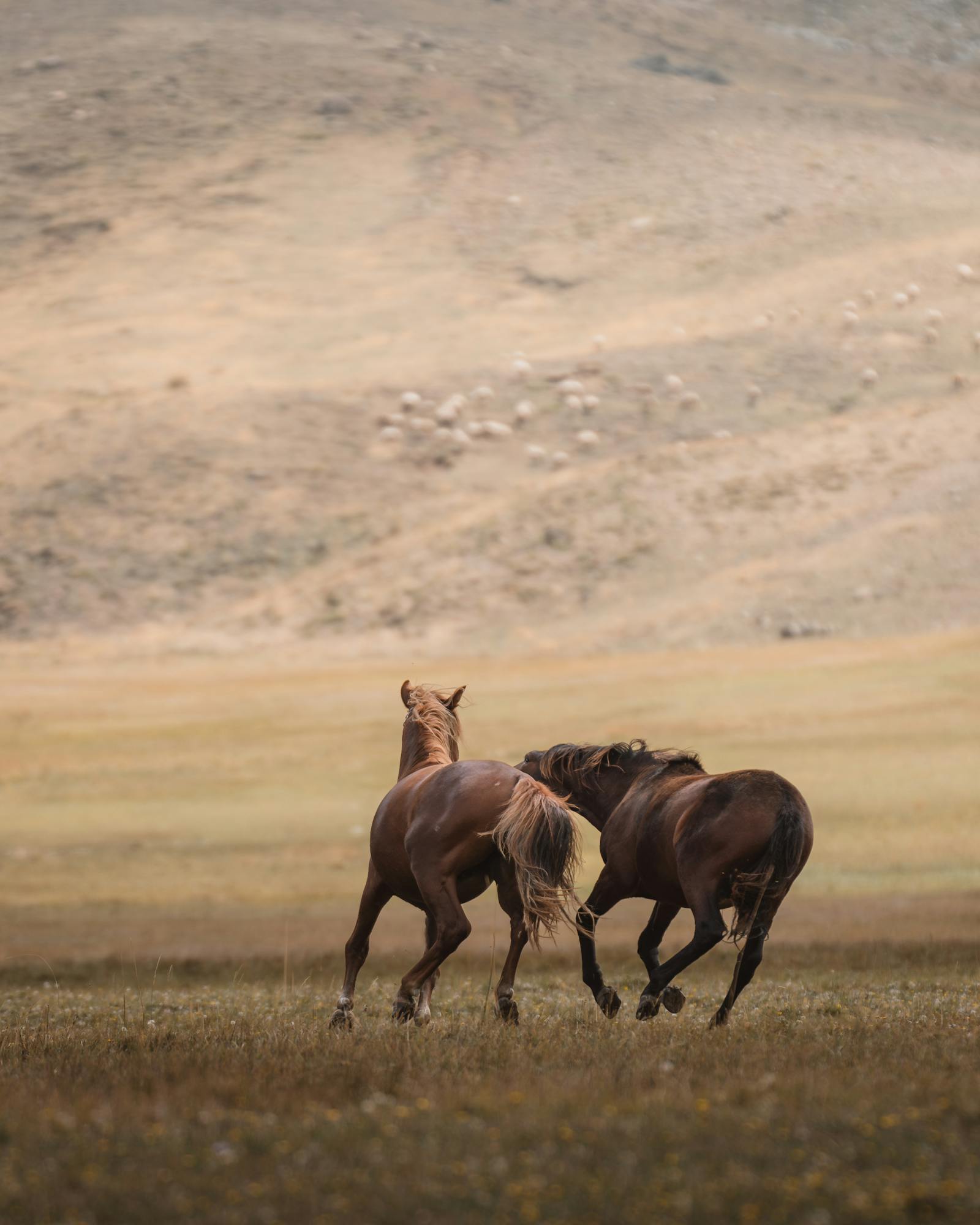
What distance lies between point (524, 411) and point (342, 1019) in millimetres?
70875

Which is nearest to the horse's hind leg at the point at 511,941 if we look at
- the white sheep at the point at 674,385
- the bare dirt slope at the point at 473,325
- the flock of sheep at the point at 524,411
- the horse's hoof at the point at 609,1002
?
the horse's hoof at the point at 609,1002

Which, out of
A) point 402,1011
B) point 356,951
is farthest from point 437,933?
point 356,951

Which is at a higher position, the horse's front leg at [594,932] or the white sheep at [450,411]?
the horse's front leg at [594,932]

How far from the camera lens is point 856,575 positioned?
63781 millimetres

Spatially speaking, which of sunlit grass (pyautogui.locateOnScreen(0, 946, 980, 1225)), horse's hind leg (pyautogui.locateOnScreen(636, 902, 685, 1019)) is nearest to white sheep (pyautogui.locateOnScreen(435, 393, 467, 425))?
horse's hind leg (pyautogui.locateOnScreen(636, 902, 685, 1019))

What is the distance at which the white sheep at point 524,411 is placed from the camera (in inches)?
3194

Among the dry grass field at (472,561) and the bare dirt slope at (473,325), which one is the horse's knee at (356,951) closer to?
the dry grass field at (472,561)

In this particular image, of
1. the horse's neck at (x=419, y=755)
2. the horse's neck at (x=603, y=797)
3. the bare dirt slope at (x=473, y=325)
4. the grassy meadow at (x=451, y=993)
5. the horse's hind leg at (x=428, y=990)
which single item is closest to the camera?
the grassy meadow at (x=451, y=993)

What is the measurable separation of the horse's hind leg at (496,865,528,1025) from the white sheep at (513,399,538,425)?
69641 millimetres

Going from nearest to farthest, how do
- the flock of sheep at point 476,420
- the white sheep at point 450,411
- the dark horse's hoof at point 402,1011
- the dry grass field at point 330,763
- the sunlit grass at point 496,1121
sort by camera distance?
the sunlit grass at point 496,1121
the dark horse's hoof at point 402,1011
the dry grass field at point 330,763
the flock of sheep at point 476,420
the white sheep at point 450,411

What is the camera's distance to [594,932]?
12.5m

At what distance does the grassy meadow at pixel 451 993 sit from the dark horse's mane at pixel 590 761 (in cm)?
209

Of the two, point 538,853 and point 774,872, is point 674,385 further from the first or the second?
point 538,853

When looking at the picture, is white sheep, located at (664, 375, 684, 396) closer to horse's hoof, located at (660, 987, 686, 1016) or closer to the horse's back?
the horse's back
